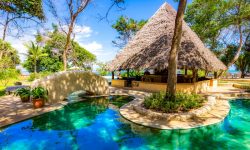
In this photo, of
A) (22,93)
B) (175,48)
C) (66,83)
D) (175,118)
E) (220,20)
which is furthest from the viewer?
(220,20)

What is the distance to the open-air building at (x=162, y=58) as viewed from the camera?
10.8 meters

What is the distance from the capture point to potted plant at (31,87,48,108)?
7.80m

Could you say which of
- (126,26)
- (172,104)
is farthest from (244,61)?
(172,104)

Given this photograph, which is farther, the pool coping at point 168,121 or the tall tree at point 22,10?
the pool coping at point 168,121

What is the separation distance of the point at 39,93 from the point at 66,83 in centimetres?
166

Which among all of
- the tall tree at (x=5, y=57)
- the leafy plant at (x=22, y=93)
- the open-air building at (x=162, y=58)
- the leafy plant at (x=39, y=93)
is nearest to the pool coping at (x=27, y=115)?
the leafy plant at (x=39, y=93)

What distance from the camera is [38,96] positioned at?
7926 mm

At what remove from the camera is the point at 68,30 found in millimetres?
14477

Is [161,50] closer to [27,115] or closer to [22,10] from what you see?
[22,10]

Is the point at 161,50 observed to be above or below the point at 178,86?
above

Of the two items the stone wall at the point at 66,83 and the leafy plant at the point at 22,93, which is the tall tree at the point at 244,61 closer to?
the stone wall at the point at 66,83

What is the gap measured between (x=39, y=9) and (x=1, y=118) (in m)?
4.89

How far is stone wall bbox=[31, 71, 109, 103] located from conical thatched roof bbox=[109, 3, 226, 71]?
359cm

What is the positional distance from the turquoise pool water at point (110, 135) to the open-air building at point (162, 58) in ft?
15.0
